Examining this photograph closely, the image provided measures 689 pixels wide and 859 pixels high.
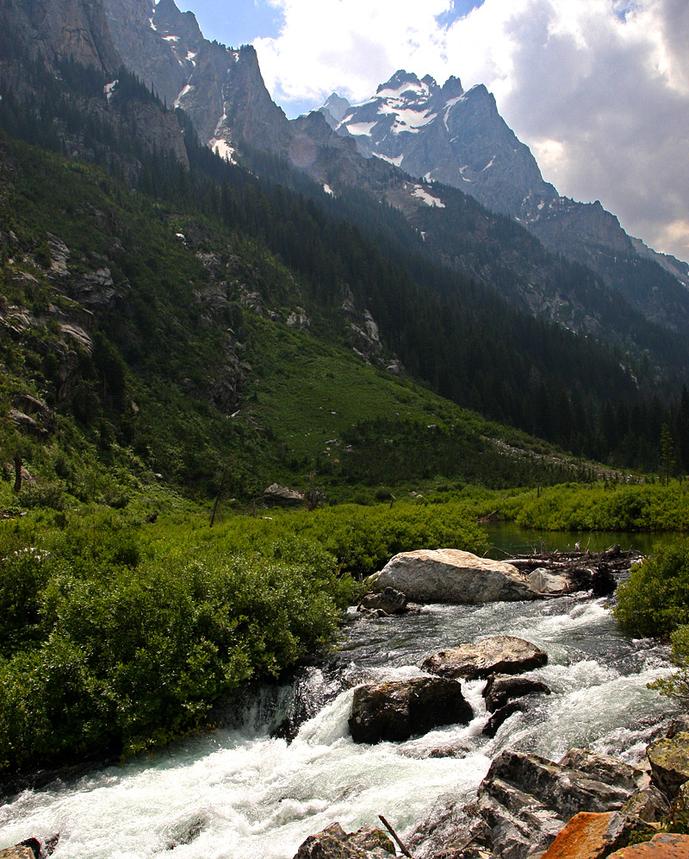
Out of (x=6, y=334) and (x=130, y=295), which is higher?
(x=130, y=295)

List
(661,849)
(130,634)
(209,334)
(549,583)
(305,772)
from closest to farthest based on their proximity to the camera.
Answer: (661,849) → (305,772) → (130,634) → (549,583) → (209,334)

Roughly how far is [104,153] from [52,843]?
7431 inches

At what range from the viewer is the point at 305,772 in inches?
545

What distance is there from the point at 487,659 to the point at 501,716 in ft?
10.9

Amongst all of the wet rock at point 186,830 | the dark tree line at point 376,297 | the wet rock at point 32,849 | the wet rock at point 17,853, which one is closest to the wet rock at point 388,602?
the wet rock at point 186,830

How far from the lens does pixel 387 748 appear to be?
1434 centimetres

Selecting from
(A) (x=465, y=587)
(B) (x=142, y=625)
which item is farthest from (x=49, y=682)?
(A) (x=465, y=587)

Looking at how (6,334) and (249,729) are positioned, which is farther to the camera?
(6,334)

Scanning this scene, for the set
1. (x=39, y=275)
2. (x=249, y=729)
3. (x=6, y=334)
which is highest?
(x=39, y=275)

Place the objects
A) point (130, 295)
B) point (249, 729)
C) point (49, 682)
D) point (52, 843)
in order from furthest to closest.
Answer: point (130, 295) < point (249, 729) < point (49, 682) < point (52, 843)

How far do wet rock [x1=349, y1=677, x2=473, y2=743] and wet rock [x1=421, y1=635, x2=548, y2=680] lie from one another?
2018 mm

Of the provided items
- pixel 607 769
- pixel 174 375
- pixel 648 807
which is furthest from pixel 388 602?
pixel 174 375

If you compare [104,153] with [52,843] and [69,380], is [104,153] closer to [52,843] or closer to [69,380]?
[69,380]

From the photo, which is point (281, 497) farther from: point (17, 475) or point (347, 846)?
point (347, 846)
